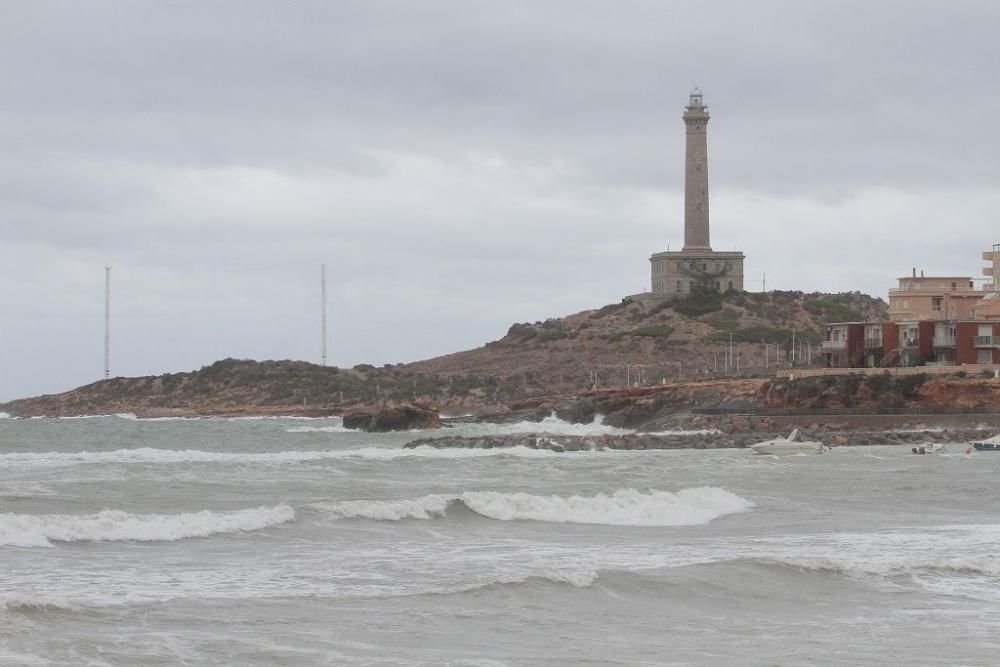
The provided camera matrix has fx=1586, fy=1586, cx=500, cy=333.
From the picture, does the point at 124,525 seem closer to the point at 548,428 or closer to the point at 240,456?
the point at 240,456

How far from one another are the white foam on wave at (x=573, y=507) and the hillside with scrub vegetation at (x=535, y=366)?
65276 millimetres

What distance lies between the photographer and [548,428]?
76250 millimetres

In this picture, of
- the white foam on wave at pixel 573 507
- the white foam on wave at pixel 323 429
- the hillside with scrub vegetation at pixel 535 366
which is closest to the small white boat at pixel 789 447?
the white foam on wave at pixel 573 507

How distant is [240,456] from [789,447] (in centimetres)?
1828

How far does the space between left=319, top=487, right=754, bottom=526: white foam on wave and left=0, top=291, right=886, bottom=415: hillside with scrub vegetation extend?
65.3 meters

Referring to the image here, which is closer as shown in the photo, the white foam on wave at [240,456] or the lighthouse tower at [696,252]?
the white foam on wave at [240,456]

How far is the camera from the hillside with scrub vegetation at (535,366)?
10700cm

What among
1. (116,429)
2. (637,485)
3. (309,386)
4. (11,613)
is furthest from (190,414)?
(11,613)

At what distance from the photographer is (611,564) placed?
23.0 meters

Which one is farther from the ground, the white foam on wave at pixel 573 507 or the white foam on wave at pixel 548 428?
the white foam on wave at pixel 548 428

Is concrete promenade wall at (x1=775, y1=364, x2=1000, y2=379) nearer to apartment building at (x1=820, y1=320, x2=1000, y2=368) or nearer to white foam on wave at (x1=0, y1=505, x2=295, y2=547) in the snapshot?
apartment building at (x1=820, y1=320, x2=1000, y2=368)

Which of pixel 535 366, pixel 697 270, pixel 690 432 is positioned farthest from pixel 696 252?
pixel 690 432

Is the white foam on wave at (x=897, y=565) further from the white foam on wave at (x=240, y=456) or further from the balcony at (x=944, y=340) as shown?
the balcony at (x=944, y=340)

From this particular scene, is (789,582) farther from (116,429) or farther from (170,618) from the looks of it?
(116,429)
